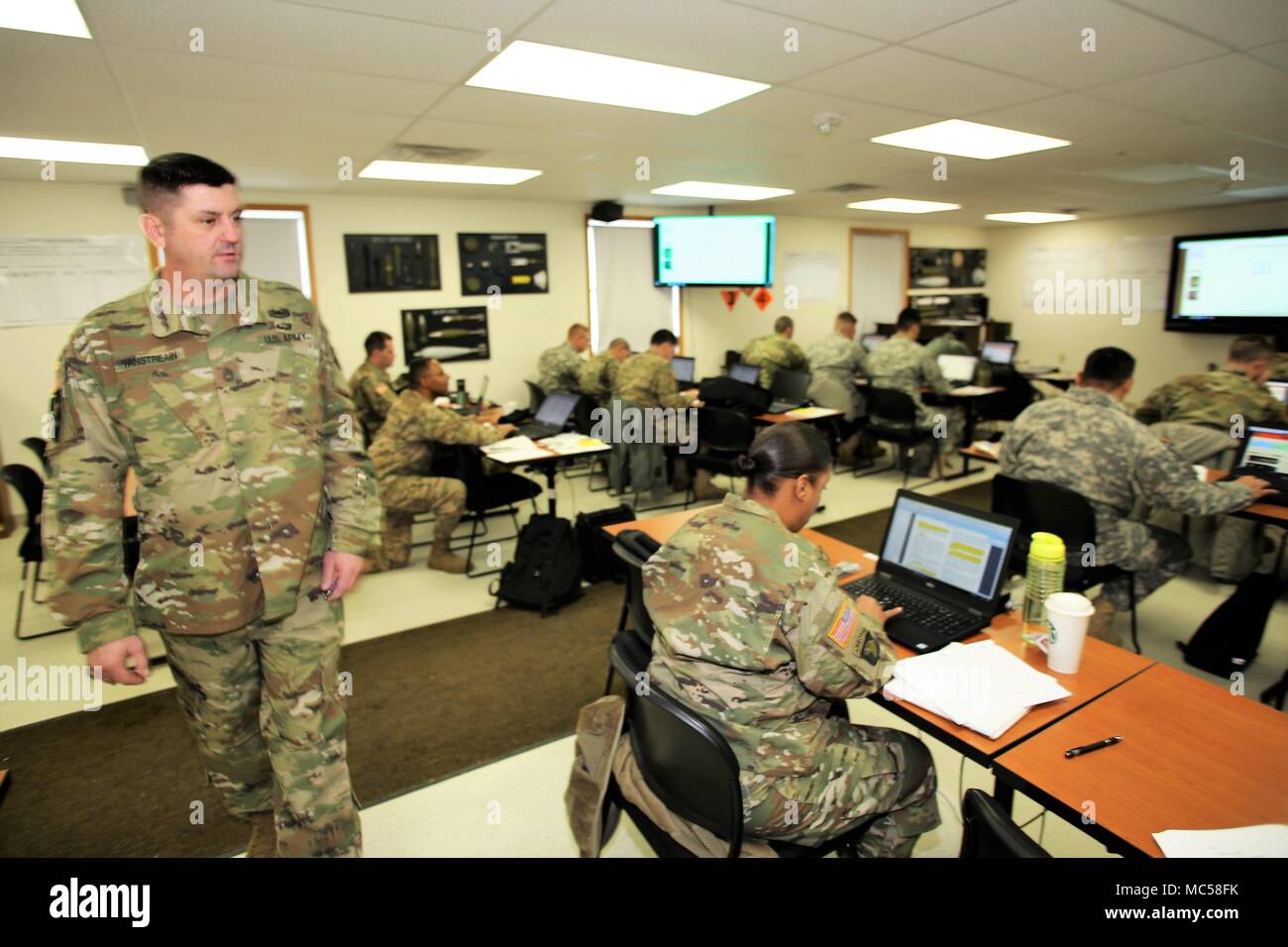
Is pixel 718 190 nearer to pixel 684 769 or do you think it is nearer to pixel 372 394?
pixel 372 394

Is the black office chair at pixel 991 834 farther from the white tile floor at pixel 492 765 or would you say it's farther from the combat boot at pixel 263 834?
the combat boot at pixel 263 834

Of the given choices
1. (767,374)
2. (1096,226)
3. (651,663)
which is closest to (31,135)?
(651,663)

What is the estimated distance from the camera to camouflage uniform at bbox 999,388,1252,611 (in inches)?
110

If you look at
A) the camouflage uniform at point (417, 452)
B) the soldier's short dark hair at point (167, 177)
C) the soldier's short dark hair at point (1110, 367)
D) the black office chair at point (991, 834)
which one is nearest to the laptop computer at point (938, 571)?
the black office chair at point (991, 834)

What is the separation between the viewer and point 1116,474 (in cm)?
291

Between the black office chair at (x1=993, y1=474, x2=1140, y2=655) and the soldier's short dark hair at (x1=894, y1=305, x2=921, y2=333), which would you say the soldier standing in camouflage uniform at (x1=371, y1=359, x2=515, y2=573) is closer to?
the black office chair at (x1=993, y1=474, x2=1140, y2=655)

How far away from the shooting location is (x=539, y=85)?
3.17 meters

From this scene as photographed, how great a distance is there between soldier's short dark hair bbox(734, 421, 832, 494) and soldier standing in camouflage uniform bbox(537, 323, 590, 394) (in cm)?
539

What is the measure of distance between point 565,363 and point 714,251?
2.29 meters

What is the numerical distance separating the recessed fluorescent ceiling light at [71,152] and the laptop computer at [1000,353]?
8.91 meters

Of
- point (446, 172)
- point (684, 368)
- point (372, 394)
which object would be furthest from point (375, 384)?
point (684, 368)

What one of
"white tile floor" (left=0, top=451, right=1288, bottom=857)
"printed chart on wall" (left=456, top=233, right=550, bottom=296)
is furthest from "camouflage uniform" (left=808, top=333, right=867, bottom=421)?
"white tile floor" (left=0, top=451, right=1288, bottom=857)

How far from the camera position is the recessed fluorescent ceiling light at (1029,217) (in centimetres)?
940
